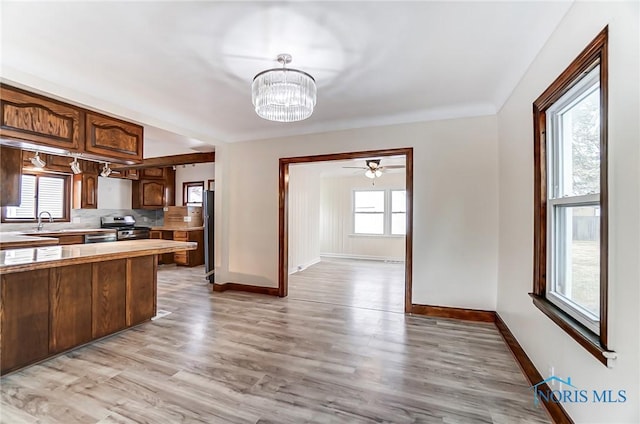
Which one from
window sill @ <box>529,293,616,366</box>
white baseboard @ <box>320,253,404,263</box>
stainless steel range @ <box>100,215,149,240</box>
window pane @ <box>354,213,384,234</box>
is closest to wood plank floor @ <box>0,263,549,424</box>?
window sill @ <box>529,293,616,366</box>

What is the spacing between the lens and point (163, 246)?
3203 mm

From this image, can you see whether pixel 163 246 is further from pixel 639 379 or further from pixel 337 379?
pixel 639 379

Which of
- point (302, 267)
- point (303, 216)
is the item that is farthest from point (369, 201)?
point (302, 267)

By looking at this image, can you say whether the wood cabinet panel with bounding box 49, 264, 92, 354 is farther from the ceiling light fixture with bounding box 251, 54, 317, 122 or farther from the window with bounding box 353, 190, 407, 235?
the window with bounding box 353, 190, 407, 235

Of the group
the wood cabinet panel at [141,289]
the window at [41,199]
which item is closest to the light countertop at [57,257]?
the wood cabinet panel at [141,289]

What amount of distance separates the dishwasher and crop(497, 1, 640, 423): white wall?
6.82m

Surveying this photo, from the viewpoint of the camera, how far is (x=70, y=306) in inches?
103

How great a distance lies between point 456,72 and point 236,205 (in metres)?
3.57

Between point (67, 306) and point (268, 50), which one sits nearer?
point (268, 50)

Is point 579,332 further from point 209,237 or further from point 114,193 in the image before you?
point 114,193

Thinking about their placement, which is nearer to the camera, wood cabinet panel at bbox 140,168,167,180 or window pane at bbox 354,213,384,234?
wood cabinet panel at bbox 140,168,167,180

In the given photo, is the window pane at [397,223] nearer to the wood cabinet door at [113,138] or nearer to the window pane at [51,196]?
the wood cabinet door at [113,138]

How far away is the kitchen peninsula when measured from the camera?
2.23 metres

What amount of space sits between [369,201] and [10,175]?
704cm
